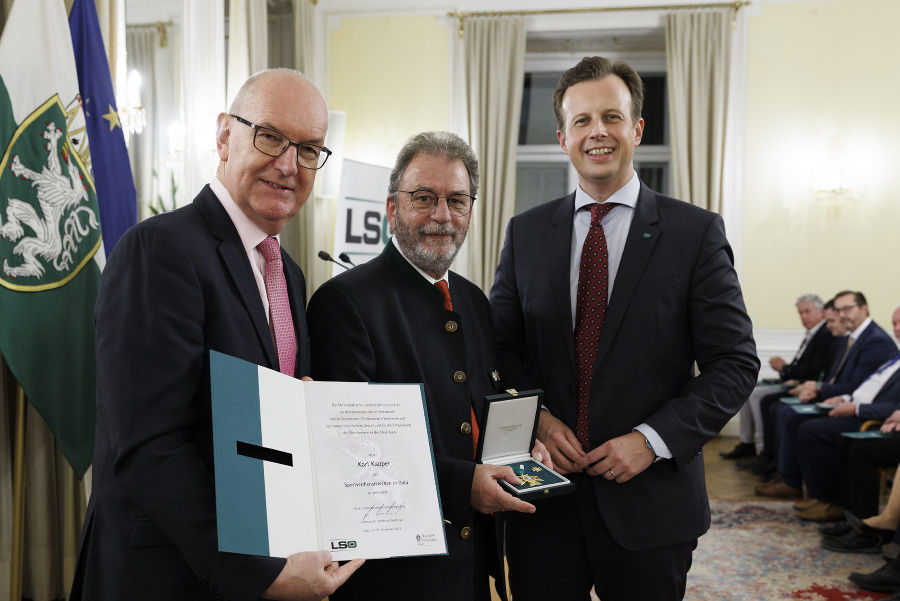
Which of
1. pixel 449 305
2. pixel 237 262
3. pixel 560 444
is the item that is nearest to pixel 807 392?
pixel 560 444

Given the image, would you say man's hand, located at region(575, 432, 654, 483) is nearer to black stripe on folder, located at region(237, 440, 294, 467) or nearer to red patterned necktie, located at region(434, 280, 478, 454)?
red patterned necktie, located at region(434, 280, 478, 454)

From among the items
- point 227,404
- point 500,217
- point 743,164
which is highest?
point 743,164

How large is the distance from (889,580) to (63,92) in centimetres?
425

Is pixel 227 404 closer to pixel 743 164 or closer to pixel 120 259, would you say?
pixel 120 259

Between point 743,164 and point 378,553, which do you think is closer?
point 378,553

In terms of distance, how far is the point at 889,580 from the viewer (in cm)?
353

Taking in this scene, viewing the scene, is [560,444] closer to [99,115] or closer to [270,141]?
[270,141]

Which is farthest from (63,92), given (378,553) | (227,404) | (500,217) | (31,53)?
(500,217)

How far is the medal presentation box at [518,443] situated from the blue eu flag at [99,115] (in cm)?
170

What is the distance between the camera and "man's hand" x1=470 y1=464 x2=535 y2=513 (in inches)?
57.9

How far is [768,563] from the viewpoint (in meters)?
3.90

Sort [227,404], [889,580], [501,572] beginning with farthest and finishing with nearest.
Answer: [889,580] → [501,572] → [227,404]

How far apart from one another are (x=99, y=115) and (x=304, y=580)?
2132 millimetres

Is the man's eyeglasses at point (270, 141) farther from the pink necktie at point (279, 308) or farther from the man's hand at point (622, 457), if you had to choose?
the man's hand at point (622, 457)
